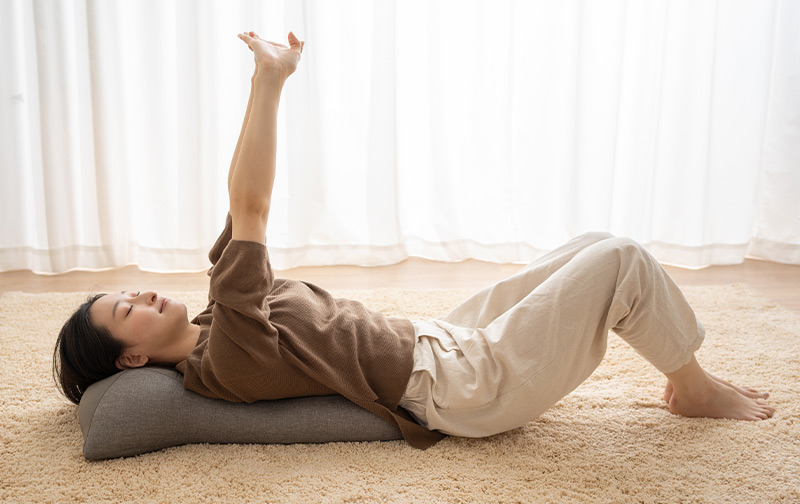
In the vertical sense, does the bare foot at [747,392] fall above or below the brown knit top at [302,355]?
below

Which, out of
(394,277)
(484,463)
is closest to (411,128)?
(394,277)

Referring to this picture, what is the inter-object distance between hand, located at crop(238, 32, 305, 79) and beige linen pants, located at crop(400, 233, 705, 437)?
0.71 metres

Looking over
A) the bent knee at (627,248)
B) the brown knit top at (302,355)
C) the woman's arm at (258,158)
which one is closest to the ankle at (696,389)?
the bent knee at (627,248)

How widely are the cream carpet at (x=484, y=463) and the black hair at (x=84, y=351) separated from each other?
0.49 feet

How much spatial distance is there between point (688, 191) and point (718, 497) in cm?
207

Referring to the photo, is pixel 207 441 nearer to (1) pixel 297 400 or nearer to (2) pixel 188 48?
(1) pixel 297 400

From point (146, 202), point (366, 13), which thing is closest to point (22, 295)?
point (146, 202)

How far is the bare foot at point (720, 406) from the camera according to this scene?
1695 millimetres

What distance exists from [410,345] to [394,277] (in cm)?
140

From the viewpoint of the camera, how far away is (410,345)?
5.38 feet

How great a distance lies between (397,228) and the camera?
10.6 ft

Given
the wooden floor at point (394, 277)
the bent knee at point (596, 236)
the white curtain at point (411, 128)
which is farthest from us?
the white curtain at point (411, 128)

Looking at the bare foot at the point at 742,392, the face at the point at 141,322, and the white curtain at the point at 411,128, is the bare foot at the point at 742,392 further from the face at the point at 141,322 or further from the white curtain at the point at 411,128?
the white curtain at the point at 411,128

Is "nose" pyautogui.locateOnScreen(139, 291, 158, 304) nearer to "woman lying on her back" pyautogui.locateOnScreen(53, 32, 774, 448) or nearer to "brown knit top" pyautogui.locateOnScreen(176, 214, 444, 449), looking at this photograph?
"woman lying on her back" pyautogui.locateOnScreen(53, 32, 774, 448)
